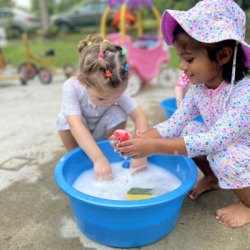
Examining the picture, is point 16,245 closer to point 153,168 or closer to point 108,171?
point 108,171

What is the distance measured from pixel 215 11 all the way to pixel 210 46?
0.38 ft

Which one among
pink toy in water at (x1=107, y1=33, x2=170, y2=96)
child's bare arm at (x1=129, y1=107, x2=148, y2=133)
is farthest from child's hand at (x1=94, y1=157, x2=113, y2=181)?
pink toy in water at (x1=107, y1=33, x2=170, y2=96)

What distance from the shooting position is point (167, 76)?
3.70 meters

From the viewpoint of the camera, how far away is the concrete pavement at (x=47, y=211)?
39.7 inches

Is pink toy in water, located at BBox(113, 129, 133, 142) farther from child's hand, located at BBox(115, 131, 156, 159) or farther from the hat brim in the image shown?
the hat brim

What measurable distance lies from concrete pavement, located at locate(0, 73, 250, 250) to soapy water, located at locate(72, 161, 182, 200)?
106 millimetres

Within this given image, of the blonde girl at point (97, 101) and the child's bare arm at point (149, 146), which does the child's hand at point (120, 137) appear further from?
the blonde girl at point (97, 101)

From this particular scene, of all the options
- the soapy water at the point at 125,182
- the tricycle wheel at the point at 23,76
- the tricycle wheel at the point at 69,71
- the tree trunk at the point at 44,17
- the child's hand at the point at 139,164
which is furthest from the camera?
the tree trunk at the point at 44,17

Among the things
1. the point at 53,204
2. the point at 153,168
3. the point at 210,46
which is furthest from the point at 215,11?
the point at 53,204

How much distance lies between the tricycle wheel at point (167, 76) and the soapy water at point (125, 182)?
7.83 ft

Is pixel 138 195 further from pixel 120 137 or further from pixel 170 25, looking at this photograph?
pixel 170 25

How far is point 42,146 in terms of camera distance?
1834 mm

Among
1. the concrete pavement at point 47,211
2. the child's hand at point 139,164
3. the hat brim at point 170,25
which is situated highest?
the hat brim at point 170,25

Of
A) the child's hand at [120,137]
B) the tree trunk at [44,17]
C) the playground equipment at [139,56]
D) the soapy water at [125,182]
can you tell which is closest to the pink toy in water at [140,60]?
the playground equipment at [139,56]
